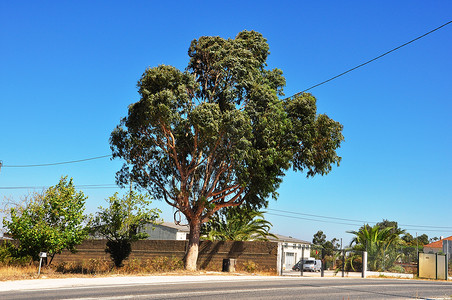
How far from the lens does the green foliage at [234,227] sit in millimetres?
30936

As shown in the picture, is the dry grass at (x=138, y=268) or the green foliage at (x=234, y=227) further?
the green foliage at (x=234, y=227)

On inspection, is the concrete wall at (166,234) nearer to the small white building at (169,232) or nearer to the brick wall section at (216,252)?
the small white building at (169,232)

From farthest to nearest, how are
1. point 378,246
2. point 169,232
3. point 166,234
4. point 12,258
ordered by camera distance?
point 166,234, point 169,232, point 378,246, point 12,258

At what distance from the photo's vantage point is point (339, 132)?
2911 cm

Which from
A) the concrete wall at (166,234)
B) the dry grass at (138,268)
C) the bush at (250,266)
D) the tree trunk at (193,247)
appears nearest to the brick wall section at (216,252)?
the bush at (250,266)

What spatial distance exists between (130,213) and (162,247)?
21.9 feet

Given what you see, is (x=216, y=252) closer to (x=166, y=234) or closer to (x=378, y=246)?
(x=378, y=246)

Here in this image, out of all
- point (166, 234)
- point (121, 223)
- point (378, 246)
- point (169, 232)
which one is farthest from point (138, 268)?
point (166, 234)

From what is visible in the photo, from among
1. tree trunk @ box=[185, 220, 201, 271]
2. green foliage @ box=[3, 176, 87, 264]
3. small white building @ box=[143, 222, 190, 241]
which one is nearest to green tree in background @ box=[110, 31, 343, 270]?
tree trunk @ box=[185, 220, 201, 271]

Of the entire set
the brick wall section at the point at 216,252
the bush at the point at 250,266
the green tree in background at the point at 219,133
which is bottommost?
the bush at the point at 250,266

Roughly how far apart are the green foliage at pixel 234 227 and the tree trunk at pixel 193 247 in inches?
79.6

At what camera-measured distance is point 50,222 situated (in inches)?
932

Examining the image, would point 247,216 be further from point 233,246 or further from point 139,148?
point 139,148

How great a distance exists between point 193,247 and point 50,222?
938 cm
